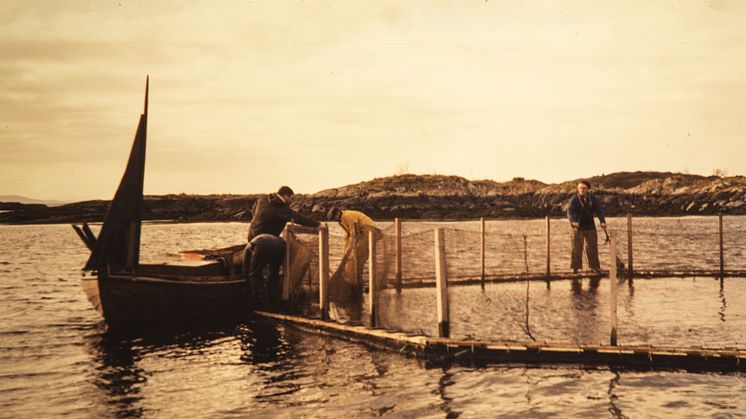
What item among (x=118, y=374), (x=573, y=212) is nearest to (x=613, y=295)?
(x=118, y=374)

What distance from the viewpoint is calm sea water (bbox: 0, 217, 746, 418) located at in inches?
389

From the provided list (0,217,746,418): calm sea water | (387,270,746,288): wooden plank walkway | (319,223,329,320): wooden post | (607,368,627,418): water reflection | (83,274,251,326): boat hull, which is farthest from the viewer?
(387,270,746,288): wooden plank walkway

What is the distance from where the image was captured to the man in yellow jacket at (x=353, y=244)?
61.5ft

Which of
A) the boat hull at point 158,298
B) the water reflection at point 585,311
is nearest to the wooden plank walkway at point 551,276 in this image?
the water reflection at point 585,311

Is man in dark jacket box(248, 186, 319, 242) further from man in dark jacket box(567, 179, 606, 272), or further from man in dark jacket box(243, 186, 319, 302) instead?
man in dark jacket box(567, 179, 606, 272)

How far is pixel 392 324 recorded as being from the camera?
15477mm

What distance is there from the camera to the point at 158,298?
51.4 feet

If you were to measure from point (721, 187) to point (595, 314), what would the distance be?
113470mm

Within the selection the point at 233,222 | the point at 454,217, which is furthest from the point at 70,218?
the point at 454,217

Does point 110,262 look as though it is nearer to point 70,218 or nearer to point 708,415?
point 708,415

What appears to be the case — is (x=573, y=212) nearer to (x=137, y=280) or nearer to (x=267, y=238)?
(x=267, y=238)

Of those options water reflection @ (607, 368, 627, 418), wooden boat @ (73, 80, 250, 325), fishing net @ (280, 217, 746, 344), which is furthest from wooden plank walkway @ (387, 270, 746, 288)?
water reflection @ (607, 368, 627, 418)

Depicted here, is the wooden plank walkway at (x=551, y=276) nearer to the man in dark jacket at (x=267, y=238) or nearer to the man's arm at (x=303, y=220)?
the man in dark jacket at (x=267, y=238)

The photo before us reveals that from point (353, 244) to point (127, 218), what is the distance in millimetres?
5307
